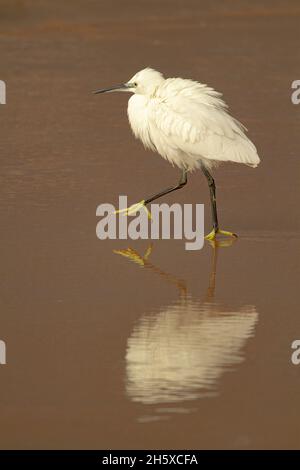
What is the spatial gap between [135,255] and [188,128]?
111 centimetres

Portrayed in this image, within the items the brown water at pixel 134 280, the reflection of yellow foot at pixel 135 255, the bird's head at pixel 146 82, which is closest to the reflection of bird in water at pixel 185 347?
the brown water at pixel 134 280

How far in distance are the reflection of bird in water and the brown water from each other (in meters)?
0.01

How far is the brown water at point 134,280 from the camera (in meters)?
5.33

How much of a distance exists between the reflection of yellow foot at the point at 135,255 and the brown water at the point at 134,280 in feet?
0.08

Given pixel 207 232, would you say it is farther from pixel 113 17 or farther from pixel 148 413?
pixel 113 17

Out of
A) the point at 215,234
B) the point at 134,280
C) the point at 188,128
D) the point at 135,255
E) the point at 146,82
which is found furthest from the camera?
the point at 146,82

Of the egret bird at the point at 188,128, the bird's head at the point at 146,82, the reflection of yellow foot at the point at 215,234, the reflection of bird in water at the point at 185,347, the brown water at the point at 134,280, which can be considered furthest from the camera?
the bird's head at the point at 146,82

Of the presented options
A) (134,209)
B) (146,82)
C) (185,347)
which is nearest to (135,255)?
(134,209)

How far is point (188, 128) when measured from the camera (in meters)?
8.74

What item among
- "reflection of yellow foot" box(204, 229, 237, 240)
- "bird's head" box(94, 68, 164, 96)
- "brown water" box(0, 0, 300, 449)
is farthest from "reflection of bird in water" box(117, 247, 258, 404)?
"bird's head" box(94, 68, 164, 96)

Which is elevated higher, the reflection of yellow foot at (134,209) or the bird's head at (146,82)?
the bird's head at (146,82)

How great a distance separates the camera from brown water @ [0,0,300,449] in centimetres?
533

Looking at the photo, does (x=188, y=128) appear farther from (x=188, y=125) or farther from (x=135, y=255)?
(x=135, y=255)

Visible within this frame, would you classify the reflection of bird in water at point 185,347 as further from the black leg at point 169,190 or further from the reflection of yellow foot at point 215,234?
the black leg at point 169,190
